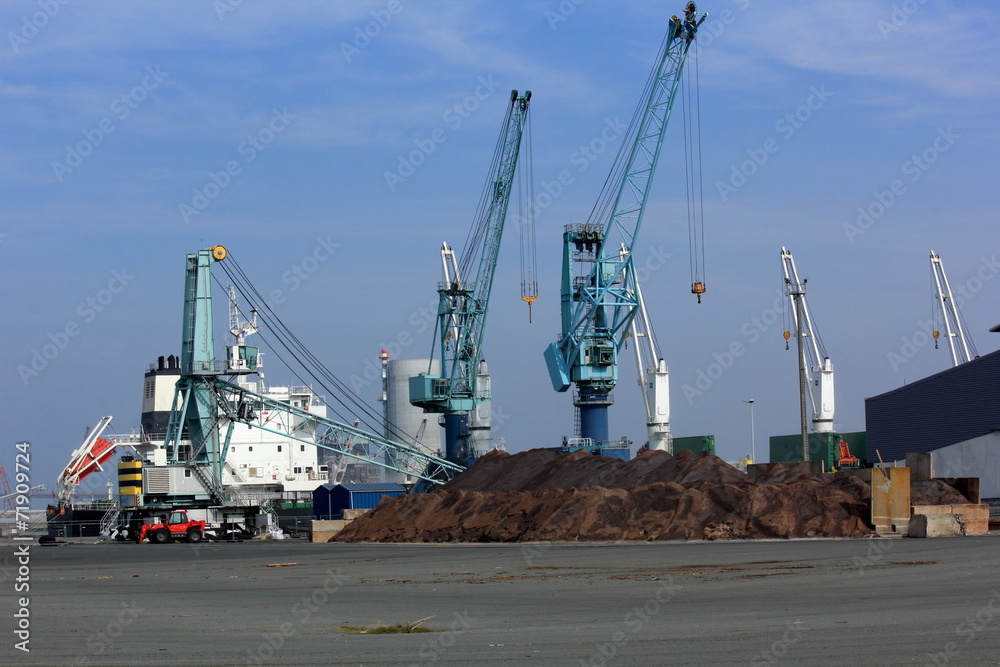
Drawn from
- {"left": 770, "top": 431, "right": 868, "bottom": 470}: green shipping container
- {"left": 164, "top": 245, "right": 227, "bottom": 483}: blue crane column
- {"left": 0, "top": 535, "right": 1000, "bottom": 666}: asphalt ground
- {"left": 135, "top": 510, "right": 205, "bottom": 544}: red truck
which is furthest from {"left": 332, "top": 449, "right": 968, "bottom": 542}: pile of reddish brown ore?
{"left": 770, "top": 431, "right": 868, "bottom": 470}: green shipping container

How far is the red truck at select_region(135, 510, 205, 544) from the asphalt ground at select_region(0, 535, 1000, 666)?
25.6 meters

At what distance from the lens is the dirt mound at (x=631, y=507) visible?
38.9m

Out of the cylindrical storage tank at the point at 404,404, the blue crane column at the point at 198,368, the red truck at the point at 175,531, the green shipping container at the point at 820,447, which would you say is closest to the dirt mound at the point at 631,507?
the red truck at the point at 175,531

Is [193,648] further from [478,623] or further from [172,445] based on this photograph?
[172,445]

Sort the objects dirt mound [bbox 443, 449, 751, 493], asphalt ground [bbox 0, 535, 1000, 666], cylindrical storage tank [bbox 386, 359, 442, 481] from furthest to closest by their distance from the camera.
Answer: cylindrical storage tank [bbox 386, 359, 442, 481]
dirt mound [bbox 443, 449, 751, 493]
asphalt ground [bbox 0, 535, 1000, 666]

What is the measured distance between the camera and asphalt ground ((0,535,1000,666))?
12523 mm

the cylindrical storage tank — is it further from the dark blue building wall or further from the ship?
the dark blue building wall

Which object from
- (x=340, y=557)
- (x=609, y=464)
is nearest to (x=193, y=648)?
(x=340, y=557)

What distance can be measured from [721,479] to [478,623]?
32.3 m

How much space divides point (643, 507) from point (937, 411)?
100 feet

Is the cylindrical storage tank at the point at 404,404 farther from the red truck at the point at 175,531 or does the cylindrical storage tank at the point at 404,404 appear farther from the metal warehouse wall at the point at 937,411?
the red truck at the point at 175,531

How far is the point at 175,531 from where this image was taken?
5691 cm

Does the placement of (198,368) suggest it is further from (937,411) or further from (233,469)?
(937,411)

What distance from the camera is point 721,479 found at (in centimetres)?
4666
